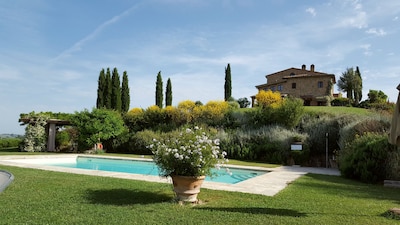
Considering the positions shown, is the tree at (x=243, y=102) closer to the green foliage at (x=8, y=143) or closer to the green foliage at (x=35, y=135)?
the green foliage at (x=35, y=135)

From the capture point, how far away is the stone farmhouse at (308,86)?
119ft

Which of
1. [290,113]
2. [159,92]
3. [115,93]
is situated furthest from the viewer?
[159,92]

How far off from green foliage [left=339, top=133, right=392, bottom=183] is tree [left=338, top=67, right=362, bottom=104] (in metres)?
31.1

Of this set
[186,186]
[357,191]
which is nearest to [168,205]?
[186,186]

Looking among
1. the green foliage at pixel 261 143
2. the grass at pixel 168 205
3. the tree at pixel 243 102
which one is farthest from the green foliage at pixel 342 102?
the grass at pixel 168 205

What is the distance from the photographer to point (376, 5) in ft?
33.1

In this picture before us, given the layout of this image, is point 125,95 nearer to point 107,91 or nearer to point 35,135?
point 107,91

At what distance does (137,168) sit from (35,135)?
10.9m

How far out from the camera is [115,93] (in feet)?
99.4

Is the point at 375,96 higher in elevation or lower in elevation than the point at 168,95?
higher

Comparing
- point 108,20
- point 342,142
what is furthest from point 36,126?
point 342,142

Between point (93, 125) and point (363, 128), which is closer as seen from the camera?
point (363, 128)

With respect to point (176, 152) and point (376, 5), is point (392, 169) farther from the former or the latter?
point (176, 152)

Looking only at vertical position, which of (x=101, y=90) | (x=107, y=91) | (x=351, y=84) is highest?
(x=351, y=84)
